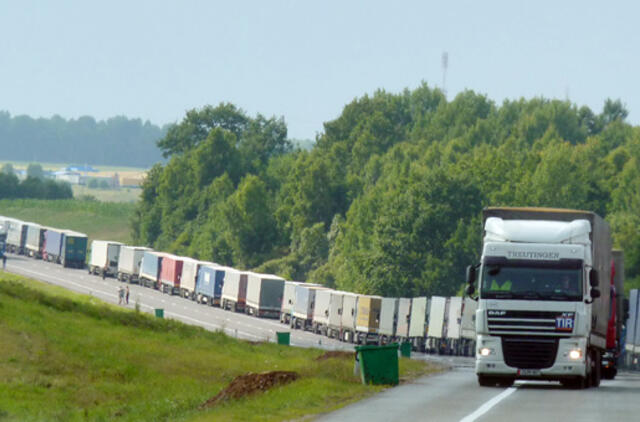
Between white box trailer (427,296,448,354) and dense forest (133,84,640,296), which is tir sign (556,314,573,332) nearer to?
white box trailer (427,296,448,354)

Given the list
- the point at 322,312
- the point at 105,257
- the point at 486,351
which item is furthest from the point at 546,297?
the point at 105,257

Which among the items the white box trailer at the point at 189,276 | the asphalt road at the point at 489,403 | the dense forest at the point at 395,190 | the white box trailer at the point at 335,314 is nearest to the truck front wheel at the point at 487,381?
the asphalt road at the point at 489,403

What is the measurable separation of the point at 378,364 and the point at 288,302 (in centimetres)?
7563

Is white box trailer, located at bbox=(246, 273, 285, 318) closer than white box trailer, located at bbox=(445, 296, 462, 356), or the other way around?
white box trailer, located at bbox=(445, 296, 462, 356)

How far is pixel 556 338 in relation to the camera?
32.4 meters

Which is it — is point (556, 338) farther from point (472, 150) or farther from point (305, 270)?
point (472, 150)

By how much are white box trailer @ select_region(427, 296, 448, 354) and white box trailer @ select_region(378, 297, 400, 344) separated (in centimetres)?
614

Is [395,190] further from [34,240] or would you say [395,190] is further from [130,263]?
[34,240]

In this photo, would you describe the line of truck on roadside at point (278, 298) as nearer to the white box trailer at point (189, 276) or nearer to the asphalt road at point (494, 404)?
the white box trailer at point (189, 276)

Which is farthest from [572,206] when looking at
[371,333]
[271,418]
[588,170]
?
[271,418]

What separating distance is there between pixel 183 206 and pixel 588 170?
68394 millimetres

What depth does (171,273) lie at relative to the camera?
130 meters

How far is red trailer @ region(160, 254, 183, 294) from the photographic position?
419 ft

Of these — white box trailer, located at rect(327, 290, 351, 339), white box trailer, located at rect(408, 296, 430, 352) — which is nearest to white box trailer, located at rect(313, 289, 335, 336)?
white box trailer, located at rect(327, 290, 351, 339)
